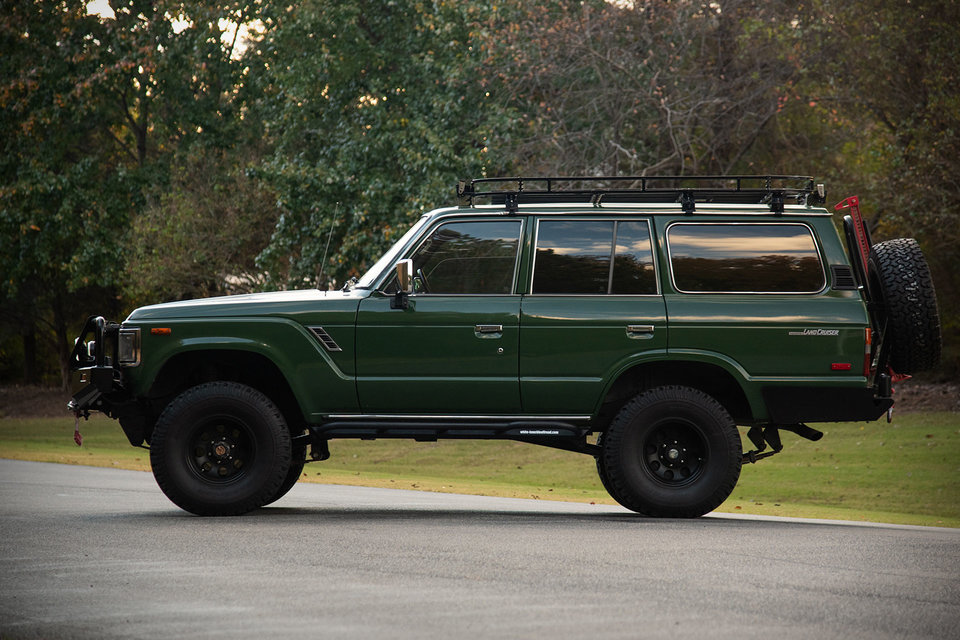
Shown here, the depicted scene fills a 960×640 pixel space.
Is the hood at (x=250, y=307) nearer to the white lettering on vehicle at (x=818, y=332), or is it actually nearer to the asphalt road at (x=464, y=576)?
the asphalt road at (x=464, y=576)

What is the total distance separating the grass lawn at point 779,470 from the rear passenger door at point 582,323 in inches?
199

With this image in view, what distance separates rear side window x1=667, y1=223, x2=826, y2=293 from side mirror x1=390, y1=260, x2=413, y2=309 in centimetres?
205

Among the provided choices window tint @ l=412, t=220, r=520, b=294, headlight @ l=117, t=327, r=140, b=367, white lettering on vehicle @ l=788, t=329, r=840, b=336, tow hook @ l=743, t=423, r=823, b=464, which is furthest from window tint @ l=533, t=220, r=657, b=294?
headlight @ l=117, t=327, r=140, b=367

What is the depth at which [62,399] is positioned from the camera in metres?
42.4

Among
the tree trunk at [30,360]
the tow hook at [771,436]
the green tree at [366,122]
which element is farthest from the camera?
the tree trunk at [30,360]

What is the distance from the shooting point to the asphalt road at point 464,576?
231 inches

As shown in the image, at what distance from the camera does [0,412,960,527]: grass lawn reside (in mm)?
16875

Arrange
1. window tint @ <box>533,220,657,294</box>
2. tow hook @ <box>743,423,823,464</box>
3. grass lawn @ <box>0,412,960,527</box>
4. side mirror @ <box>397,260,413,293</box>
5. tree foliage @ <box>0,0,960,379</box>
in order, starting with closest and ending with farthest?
side mirror @ <box>397,260,413,293</box>
window tint @ <box>533,220,657,294</box>
tow hook @ <box>743,423,823,464</box>
grass lawn @ <box>0,412,960,527</box>
tree foliage @ <box>0,0,960,379</box>

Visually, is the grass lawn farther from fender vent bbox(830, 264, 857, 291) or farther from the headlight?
the headlight

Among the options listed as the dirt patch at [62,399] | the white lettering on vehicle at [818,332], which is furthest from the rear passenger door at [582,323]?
the dirt patch at [62,399]

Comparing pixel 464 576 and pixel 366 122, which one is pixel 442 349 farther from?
pixel 366 122

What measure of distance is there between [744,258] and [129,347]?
4826mm

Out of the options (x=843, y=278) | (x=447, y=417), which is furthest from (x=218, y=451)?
(x=843, y=278)

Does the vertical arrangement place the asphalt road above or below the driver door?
below
